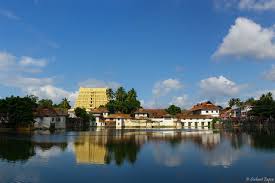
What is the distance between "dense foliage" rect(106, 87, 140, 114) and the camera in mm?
126062

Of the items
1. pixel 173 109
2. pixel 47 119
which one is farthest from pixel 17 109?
pixel 173 109

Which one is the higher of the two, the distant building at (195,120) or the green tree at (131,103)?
the green tree at (131,103)

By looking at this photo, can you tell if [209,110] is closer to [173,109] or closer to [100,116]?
[173,109]

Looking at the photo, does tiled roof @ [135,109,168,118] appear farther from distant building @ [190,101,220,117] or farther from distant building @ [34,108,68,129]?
distant building @ [34,108,68,129]

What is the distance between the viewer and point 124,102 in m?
127

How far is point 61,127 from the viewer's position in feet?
300

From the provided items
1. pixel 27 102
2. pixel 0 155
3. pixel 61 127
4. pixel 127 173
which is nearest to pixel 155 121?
pixel 61 127

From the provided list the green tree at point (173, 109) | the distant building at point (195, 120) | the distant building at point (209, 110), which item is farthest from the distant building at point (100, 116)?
the distant building at point (209, 110)

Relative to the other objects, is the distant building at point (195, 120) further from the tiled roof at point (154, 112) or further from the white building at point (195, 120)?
the tiled roof at point (154, 112)

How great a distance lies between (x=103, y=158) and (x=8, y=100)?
48.4 meters

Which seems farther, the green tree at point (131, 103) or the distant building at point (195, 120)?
the green tree at point (131, 103)

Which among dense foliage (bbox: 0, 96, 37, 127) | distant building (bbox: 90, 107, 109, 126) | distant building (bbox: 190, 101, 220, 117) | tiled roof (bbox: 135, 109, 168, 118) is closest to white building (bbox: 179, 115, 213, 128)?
tiled roof (bbox: 135, 109, 168, 118)

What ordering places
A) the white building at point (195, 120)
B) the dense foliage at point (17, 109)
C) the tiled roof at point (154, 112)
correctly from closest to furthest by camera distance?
1. the dense foliage at point (17, 109)
2. the white building at point (195, 120)
3. the tiled roof at point (154, 112)

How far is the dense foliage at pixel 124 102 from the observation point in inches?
4963
